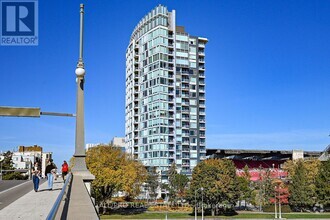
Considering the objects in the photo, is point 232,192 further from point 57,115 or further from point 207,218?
point 57,115

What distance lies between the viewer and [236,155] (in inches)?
5399

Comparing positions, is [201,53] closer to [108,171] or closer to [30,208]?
[108,171]

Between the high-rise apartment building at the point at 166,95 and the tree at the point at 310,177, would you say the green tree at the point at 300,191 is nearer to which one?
the tree at the point at 310,177

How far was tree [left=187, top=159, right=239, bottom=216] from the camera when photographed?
232 ft

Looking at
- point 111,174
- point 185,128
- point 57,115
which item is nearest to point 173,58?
point 185,128

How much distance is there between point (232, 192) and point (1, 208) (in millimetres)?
59739

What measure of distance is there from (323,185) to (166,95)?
4666cm

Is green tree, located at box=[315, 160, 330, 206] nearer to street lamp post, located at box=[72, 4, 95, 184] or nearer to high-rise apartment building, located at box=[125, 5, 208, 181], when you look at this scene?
high-rise apartment building, located at box=[125, 5, 208, 181]

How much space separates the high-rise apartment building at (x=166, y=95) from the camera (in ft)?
352

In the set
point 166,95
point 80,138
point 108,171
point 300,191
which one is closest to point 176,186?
point 300,191

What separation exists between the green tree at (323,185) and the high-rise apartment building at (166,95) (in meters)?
38.1

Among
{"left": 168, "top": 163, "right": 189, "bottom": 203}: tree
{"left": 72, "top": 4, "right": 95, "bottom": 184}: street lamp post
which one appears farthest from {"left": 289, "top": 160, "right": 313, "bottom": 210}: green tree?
{"left": 72, "top": 4, "right": 95, "bottom": 184}: street lamp post

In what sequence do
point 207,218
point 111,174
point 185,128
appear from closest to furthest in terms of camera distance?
point 111,174, point 207,218, point 185,128

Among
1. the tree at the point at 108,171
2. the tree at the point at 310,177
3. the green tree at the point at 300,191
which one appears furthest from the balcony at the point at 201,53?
the tree at the point at 108,171
